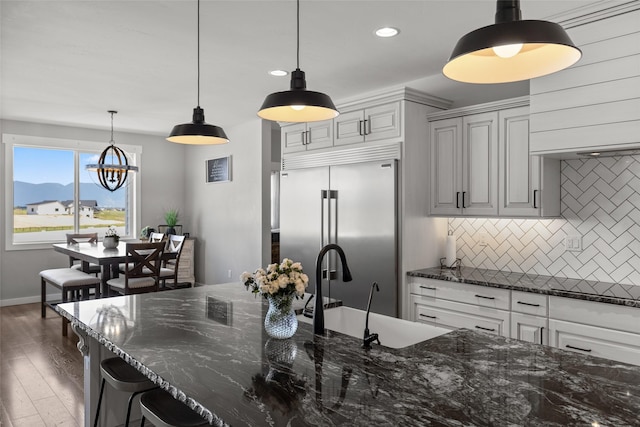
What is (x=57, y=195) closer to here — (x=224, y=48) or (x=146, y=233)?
(x=146, y=233)

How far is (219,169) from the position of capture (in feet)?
22.3

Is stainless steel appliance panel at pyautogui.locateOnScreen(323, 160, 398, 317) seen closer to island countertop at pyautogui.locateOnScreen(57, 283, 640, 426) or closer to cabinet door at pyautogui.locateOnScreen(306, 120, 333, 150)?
cabinet door at pyautogui.locateOnScreen(306, 120, 333, 150)

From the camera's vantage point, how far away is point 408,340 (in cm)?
207

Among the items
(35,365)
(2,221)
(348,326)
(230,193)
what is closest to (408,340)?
(348,326)

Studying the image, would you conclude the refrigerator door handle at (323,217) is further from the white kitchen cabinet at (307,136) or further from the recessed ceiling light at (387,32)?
the recessed ceiling light at (387,32)

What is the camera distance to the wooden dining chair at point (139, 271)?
15.8ft

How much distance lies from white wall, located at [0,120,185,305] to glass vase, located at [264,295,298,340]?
5.92 metres

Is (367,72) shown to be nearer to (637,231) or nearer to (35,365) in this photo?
(637,231)

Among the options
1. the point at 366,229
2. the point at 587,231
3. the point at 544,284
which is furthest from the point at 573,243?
the point at 366,229

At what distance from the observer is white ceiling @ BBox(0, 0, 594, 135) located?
2672 mm

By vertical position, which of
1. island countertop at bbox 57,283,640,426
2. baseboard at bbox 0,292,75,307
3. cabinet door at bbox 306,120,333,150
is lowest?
baseboard at bbox 0,292,75,307

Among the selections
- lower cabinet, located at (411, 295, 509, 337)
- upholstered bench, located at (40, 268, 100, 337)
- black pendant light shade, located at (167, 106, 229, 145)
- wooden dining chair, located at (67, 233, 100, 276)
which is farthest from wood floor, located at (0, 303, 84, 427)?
lower cabinet, located at (411, 295, 509, 337)

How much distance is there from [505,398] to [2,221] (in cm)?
681

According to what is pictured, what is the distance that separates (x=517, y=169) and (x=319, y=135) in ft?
6.37
